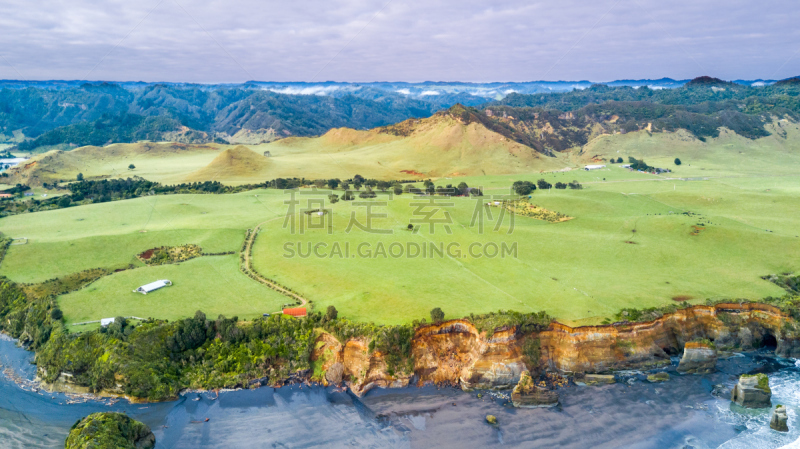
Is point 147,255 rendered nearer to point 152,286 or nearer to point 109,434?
point 152,286

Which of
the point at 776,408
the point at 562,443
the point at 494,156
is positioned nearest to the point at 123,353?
the point at 562,443

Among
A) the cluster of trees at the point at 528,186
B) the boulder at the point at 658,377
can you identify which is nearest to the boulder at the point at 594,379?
the boulder at the point at 658,377

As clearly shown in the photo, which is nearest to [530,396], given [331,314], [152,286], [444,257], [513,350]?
[513,350]

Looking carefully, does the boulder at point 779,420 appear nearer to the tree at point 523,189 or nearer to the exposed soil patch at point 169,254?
the tree at point 523,189

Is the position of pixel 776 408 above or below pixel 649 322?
below

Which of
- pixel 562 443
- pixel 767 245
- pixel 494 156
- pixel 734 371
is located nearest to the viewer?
pixel 562 443

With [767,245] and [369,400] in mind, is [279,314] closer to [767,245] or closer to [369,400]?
[369,400]

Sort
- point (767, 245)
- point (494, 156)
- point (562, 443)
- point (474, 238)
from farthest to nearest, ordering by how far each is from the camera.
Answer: point (494, 156)
point (474, 238)
point (767, 245)
point (562, 443)

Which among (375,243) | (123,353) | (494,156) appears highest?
(494,156)
